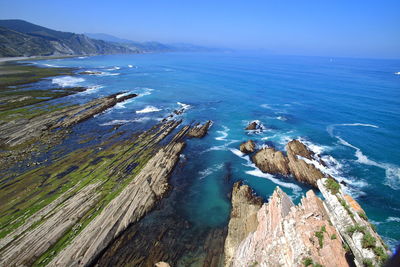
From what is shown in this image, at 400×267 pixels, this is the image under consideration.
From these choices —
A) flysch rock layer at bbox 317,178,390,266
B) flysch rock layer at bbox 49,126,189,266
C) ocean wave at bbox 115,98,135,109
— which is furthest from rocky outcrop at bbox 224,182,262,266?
ocean wave at bbox 115,98,135,109

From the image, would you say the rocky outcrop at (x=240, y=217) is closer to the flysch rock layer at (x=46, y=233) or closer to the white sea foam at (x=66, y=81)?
the flysch rock layer at (x=46, y=233)

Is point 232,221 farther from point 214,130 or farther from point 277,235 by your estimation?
point 214,130

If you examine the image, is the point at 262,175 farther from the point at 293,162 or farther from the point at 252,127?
the point at 252,127


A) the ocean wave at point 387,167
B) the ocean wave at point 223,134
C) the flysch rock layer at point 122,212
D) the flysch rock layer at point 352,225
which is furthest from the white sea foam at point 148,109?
the flysch rock layer at point 352,225

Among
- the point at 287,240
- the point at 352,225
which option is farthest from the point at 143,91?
the point at 352,225

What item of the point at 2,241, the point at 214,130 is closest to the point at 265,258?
the point at 2,241

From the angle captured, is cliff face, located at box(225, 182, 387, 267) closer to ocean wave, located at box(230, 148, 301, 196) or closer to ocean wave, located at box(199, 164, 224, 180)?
ocean wave, located at box(230, 148, 301, 196)
